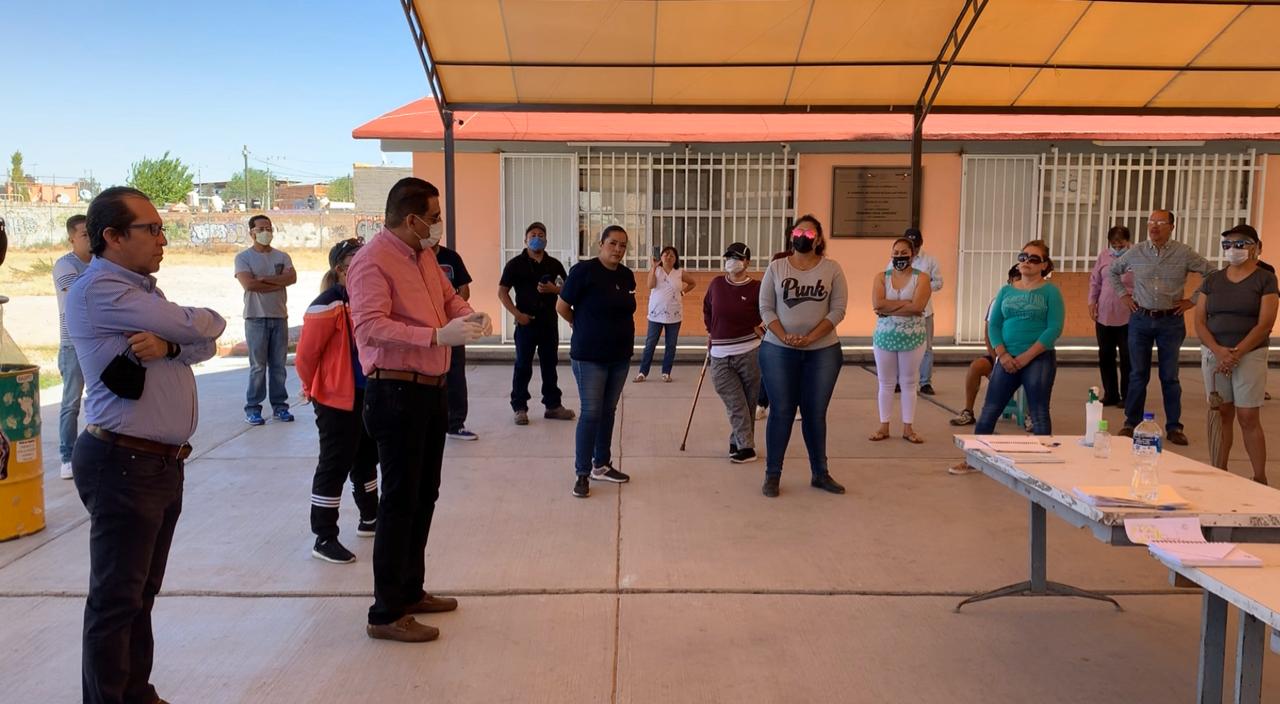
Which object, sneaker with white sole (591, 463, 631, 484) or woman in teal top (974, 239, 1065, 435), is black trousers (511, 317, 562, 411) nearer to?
sneaker with white sole (591, 463, 631, 484)

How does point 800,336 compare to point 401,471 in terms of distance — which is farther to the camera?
point 800,336

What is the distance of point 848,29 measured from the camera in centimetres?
932

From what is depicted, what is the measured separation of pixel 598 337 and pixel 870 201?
8.67 meters

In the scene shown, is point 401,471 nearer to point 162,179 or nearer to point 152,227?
point 152,227

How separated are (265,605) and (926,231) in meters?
11.6

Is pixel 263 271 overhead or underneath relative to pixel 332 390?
overhead

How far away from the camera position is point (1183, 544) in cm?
297

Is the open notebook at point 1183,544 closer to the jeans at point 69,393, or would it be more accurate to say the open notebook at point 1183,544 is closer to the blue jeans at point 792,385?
the blue jeans at point 792,385

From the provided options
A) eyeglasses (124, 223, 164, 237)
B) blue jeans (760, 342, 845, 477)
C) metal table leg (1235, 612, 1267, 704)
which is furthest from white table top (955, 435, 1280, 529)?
eyeglasses (124, 223, 164, 237)

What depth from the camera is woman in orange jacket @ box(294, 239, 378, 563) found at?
185 inches

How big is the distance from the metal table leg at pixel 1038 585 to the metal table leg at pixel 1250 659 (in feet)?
5.09

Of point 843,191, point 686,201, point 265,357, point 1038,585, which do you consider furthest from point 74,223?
Result: point 843,191

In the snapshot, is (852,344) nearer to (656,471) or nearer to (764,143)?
(764,143)

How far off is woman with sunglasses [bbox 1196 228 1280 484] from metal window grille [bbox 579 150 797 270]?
7711mm
